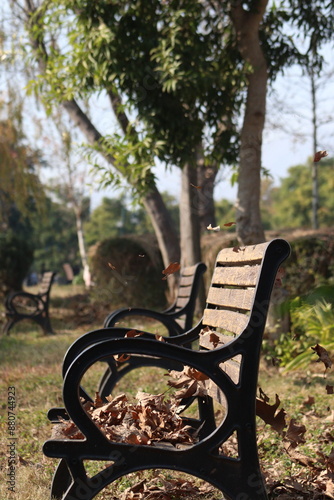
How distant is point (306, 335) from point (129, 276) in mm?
6291

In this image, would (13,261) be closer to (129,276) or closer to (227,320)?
(129,276)

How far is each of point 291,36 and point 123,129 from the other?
290cm

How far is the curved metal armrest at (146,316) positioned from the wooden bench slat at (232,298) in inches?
48.4

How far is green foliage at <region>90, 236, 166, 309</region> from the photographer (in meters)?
12.0

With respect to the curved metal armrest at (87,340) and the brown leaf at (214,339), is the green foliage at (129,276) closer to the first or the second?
the curved metal armrest at (87,340)

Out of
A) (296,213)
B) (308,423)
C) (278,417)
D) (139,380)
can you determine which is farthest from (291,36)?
(296,213)

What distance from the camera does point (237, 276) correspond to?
107 inches

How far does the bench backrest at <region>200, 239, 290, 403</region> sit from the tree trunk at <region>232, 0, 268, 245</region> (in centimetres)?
319

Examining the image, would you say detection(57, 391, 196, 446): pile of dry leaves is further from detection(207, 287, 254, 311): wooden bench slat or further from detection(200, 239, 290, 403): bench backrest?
Result: detection(207, 287, 254, 311): wooden bench slat

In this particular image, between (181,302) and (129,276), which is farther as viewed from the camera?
(129,276)

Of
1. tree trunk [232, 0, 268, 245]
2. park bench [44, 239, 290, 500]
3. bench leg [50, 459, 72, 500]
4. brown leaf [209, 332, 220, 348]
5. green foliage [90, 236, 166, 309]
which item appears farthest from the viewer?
green foliage [90, 236, 166, 309]

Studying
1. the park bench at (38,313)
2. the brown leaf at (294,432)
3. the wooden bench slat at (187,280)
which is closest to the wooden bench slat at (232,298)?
the brown leaf at (294,432)

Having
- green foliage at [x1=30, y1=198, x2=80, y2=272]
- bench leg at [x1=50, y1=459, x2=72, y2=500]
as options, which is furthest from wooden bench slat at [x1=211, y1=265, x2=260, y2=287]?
green foliage at [x1=30, y1=198, x2=80, y2=272]

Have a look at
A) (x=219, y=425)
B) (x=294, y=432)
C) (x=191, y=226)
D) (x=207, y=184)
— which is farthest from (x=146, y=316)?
(x=207, y=184)
